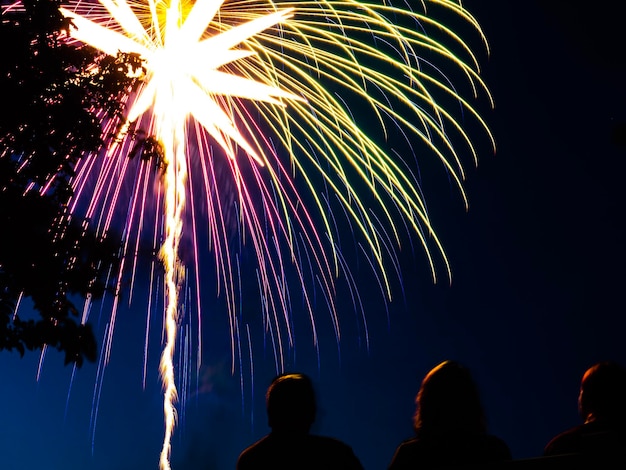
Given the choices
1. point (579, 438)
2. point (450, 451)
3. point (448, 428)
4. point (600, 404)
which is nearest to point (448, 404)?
point (448, 428)

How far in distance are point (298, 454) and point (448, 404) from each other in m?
1.07

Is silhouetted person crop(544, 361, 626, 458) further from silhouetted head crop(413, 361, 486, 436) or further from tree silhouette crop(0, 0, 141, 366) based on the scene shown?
tree silhouette crop(0, 0, 141, 366)

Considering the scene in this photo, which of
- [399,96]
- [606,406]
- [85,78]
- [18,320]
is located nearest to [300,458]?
[606,406]

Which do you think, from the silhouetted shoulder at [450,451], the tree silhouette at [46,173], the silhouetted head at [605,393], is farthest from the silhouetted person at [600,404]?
the tree silhouette at [46,173]

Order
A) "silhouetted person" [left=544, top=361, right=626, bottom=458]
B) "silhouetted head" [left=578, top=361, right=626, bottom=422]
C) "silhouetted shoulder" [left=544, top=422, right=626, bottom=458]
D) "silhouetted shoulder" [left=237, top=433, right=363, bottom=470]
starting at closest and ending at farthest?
1. "silhouetted shoulder" [left=544, top=422, right=626, bottom=458]
2. "silhouetted shoulder" [left=237, top=433, right=363, bottom=470]
3. "silhouetted person" [left=544, top=361, right=626, bottom=458]
4. "silhouetted head" [left=578, top=361, right=626, bottom=422]

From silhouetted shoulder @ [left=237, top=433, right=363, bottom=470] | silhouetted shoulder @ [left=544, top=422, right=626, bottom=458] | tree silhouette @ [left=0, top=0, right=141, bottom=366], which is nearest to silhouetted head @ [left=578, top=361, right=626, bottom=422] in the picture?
silhouetted shoulder @ [left=544, top=422, right=626, bottom=458]

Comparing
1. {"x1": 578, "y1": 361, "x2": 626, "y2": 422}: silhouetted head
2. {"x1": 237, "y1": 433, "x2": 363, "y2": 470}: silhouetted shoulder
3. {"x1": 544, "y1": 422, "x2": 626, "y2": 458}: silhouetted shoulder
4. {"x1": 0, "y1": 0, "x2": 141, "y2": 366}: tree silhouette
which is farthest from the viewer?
{"x1": 0, "y1": 0, "x2": 141, "y2": 366}: tree silhouette

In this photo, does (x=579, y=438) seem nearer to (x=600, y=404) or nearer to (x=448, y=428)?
(x=448, y=428)

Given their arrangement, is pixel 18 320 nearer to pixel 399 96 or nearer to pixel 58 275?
pixel 58 275

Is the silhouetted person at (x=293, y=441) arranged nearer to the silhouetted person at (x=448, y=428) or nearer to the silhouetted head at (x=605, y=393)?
the silhouetted person at (x=448, y=428)

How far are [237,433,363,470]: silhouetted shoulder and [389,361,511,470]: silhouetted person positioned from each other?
0.33 metres

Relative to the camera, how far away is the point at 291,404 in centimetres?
464

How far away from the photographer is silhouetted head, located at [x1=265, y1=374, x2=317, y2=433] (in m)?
4.61

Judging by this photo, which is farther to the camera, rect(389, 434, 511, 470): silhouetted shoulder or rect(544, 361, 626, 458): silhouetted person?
rect(544, 361, 626, 458): silhouetted person
